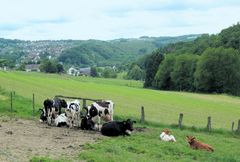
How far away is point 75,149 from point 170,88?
102 meters

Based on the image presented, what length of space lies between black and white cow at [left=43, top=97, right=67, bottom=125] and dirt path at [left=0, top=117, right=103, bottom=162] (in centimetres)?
76

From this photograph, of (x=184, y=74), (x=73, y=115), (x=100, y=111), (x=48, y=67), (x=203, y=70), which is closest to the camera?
(x=73, y=115)

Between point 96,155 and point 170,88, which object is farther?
point 170,88

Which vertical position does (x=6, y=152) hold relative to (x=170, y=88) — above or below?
above

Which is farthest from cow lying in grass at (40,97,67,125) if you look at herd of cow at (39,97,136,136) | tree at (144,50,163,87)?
tree at (144,50,163,87)

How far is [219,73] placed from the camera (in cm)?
10038

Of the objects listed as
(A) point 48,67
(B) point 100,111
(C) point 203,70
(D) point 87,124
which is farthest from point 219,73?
(A) point 48,67

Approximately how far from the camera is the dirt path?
563 inches

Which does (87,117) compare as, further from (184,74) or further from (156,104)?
(184,74)

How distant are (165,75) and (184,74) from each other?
624 cm

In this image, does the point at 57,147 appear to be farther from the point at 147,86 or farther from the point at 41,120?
the point at 147,86

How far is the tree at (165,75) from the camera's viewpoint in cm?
11638

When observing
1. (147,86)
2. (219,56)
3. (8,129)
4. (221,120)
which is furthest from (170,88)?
(8,129)

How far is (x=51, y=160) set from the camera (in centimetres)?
1293
